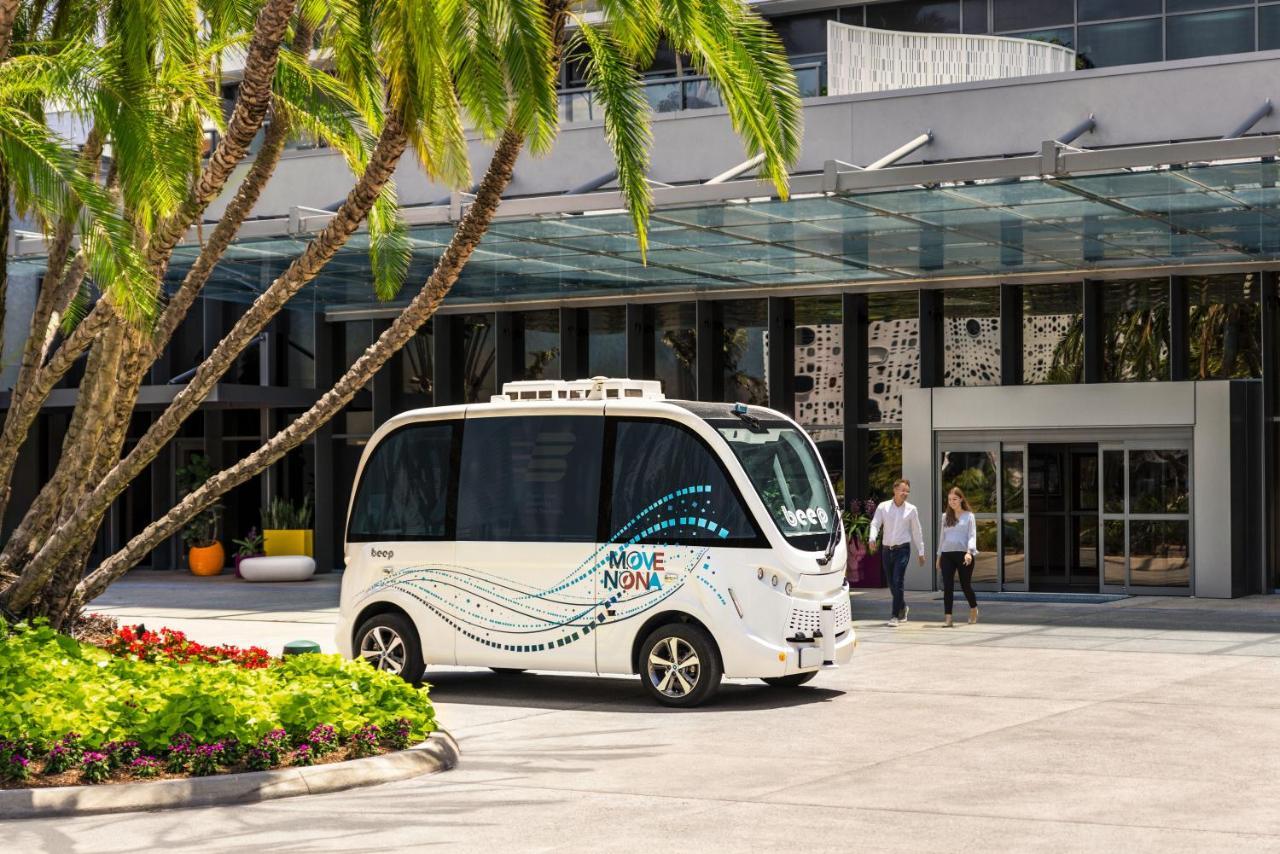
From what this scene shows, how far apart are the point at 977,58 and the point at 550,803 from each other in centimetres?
2044

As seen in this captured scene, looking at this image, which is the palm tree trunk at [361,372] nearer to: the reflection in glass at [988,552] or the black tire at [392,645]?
the black tire at [392,645]

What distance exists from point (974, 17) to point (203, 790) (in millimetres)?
24108

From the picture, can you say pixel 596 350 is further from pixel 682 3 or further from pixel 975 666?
pixel 682 3

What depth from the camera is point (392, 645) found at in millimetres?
14672

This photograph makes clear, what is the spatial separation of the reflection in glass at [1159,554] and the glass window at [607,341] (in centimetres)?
939

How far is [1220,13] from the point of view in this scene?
27.4 meters

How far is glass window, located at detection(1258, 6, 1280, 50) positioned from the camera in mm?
26906

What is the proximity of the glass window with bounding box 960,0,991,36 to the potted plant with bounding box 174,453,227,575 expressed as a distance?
52.8 ft

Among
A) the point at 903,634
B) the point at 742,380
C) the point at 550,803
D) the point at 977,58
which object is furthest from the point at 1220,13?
the point at 550,803

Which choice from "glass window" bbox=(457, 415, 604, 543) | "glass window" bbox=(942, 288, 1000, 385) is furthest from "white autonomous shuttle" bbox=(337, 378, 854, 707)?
"glass window" bbox=(942, 288, 1000, 385)

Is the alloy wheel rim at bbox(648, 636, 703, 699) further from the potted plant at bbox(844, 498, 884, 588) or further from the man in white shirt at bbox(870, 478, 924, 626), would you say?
the potted plant at bbox(844, 498, 884, 588)

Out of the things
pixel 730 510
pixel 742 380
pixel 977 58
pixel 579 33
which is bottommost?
pixel 730 510

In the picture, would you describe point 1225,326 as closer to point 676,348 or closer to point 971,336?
point 971,336

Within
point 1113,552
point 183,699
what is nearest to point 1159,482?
point 1113,552
